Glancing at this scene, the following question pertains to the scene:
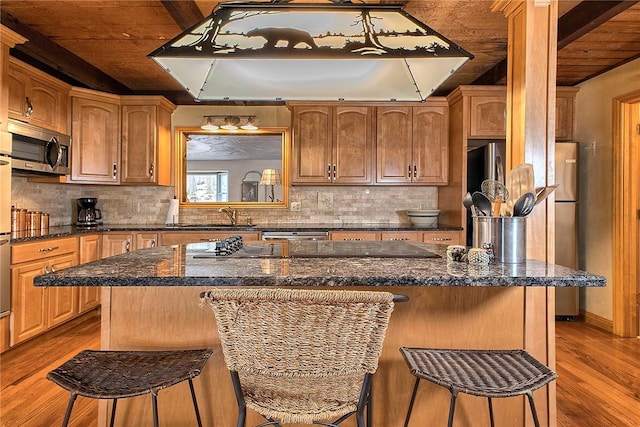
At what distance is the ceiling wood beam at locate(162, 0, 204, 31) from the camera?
2.68 m

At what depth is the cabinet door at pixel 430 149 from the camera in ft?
14.2

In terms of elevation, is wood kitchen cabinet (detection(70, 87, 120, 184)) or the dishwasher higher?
wood kitchen cabinet (detection(70, 87, 120, 184))

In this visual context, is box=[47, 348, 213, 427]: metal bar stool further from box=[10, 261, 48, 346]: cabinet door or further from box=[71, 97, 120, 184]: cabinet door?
box=[71, 97, 120, 184]: cabinet door

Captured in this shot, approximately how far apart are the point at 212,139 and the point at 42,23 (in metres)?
1.95

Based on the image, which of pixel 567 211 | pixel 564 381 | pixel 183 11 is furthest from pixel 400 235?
pixel 183 11

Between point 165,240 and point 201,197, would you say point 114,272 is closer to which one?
point 165,240

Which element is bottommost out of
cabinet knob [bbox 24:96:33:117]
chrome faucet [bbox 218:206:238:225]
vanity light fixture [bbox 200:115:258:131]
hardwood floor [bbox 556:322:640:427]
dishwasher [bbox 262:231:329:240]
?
hardwood floor [bbox 556:322:640:427]

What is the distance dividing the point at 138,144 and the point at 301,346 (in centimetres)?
387

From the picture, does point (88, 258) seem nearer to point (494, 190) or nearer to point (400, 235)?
point (400, 235)

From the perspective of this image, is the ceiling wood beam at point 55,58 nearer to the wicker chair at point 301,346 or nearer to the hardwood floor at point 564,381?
the hardwood floor at point 564,381

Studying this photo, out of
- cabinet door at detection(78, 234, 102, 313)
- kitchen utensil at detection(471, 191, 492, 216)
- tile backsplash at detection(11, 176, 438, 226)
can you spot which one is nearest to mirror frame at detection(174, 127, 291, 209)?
tile backsplash at detection(11, 176, 438, 226)

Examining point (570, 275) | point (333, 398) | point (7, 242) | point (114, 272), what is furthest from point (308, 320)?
point (7, 242)

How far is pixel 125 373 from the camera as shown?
4.07 feet

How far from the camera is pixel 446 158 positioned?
4332 mm
